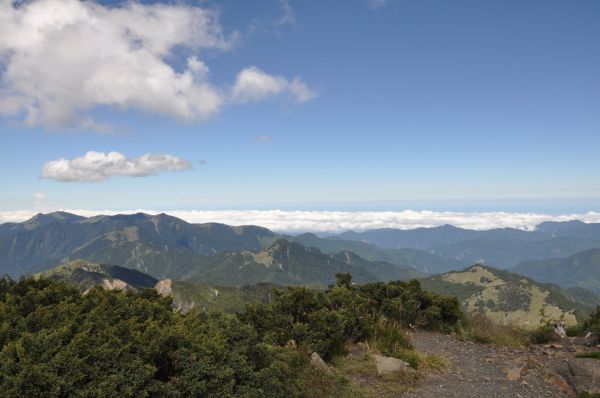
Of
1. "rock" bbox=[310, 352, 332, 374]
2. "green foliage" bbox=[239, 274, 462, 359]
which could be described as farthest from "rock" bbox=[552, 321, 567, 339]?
"rock" bbox=[310, 352, 332, 374]

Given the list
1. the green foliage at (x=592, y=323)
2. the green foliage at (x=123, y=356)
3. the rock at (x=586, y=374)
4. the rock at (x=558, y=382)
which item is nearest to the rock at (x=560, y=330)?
the green foliage at (x=592, y=323)

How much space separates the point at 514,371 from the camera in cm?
1220

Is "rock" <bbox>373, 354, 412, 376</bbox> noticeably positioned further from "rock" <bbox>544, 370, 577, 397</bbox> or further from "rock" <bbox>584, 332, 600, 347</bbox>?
"rock" <bbox>584, 332, 600, 347</bbox>

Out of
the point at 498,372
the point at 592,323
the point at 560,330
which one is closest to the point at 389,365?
the point at 498,372

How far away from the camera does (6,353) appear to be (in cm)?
662

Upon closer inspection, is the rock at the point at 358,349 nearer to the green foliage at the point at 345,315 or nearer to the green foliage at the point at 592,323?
the green foliage at the point at 345,315

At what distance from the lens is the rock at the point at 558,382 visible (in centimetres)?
1084

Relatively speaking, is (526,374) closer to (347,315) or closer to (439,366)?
(439,366)

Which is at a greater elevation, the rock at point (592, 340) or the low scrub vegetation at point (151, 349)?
the low scrub vegetation at point (151, 349)

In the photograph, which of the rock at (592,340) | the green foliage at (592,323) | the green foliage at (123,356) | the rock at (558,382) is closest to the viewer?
the green foliage at (123,356)

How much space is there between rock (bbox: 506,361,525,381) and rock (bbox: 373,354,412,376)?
3.08 m

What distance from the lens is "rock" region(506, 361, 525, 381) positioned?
1201 cm

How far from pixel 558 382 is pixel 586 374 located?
0.76 m

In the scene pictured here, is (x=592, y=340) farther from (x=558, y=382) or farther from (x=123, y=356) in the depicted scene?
(x=123, y=356)
